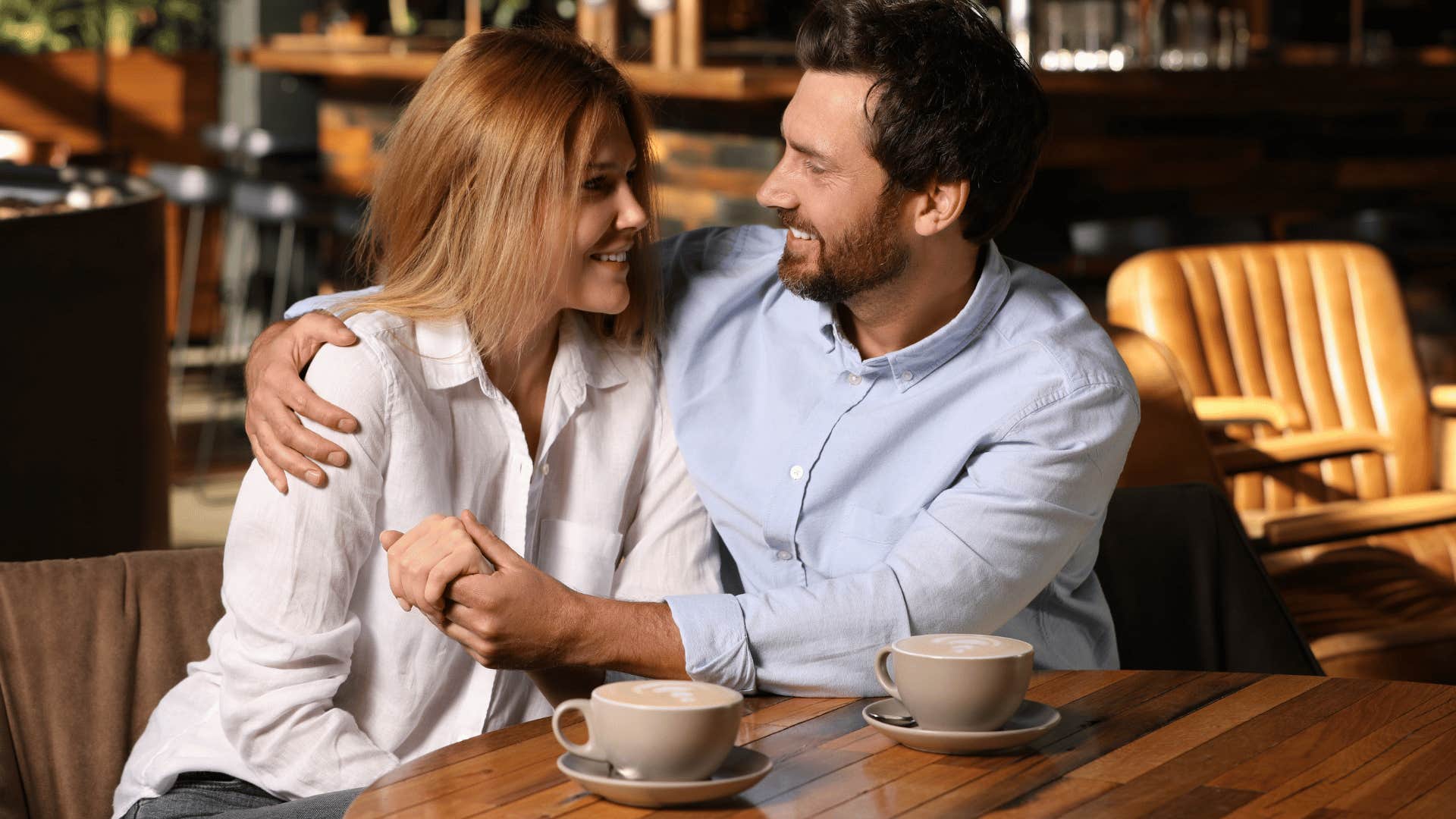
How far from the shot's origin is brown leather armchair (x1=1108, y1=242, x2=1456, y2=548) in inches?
129

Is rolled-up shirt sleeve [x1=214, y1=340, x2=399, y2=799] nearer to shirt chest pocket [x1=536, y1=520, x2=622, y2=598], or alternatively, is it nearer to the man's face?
shirt chest pocket [x1=536, y1=520, x2=622, y2=598]

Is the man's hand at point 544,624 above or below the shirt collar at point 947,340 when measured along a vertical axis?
below

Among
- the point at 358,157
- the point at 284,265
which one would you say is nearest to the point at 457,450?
the point at 284,265

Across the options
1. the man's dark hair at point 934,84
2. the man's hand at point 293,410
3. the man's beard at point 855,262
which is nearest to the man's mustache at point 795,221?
the man's beard at point 855,262

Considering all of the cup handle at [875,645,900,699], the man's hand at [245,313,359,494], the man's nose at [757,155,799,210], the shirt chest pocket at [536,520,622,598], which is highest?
the man's nose at [757,155,799,210]

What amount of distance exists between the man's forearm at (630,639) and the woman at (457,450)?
283 mm

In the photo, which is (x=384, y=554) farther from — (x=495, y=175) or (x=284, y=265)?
(x=284, y=265)

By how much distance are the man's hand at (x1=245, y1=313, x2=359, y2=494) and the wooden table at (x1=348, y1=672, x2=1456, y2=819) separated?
393 mm

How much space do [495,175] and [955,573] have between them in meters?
0.63

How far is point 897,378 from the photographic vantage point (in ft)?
5.74

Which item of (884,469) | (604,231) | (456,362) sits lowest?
(884,469)

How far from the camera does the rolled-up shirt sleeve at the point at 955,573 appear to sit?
1.47m

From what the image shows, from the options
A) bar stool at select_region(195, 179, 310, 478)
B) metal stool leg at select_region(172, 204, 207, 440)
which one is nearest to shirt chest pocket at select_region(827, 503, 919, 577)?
bar stool at select_region(195, 179, 310, 478)

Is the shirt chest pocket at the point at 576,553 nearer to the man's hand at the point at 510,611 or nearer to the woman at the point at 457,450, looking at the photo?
the woman at the point at 457,450
